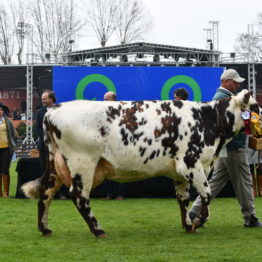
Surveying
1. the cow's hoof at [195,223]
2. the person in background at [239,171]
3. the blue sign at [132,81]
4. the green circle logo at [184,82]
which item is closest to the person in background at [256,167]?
the blue sign at [132,81]

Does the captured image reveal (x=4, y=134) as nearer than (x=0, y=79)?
Yes

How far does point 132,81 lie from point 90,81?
1.14 metres

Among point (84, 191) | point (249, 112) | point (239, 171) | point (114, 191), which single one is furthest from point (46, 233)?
point (114, 191)

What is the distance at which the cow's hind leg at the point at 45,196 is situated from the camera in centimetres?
862

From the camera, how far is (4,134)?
14.8 meters

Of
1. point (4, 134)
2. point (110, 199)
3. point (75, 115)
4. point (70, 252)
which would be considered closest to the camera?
point (70, 252)

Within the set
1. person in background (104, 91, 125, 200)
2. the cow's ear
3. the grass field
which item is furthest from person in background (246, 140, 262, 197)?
the cow's ear

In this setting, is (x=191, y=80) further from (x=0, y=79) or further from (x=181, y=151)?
(x=0, y=79)

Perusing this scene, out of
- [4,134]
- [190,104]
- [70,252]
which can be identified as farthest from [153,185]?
[70,252]

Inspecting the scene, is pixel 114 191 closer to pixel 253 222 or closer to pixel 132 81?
pixel 132 81

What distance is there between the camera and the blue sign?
56.9 ft

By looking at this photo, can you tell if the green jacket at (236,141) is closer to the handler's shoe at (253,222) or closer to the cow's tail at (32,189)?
the handler's shoe at (253,222)

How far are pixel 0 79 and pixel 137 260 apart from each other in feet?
138

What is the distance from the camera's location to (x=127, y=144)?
8266mm
